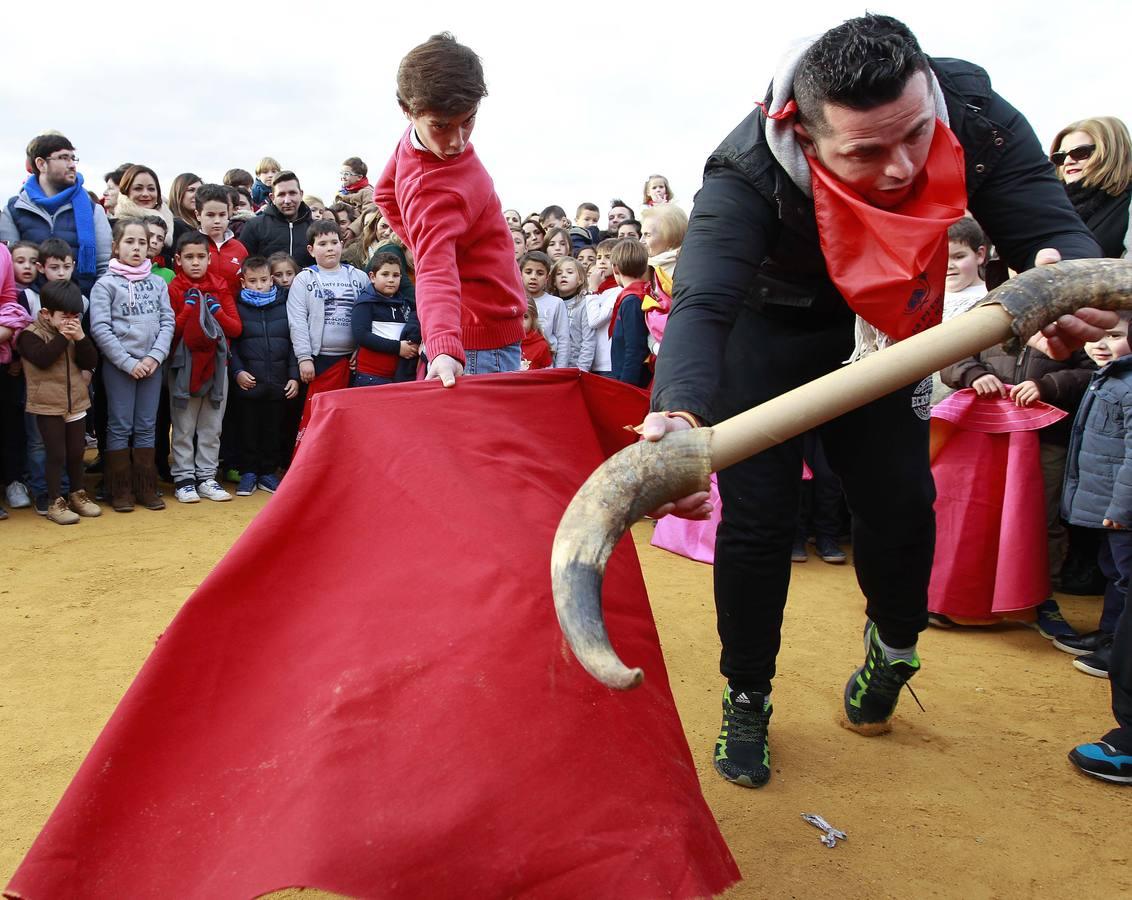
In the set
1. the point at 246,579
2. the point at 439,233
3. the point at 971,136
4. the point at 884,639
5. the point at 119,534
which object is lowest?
the point at 119,534

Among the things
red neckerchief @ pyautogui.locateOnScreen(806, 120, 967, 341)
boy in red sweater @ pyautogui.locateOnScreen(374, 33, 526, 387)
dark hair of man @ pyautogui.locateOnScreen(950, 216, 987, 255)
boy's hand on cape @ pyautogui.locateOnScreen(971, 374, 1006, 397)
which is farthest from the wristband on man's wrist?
dark hair of man @ pyautogui.locateOnScreen(950, 216, 987, 255)

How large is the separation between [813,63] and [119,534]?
4773mm

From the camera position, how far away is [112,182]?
8.66 meters

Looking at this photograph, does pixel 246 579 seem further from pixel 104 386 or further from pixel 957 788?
pixel 104 386

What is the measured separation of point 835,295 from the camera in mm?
2490

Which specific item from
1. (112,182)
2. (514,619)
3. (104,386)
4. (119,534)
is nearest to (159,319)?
(104,386)

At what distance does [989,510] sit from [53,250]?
17.5ft

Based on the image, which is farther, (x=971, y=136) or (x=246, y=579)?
(x=971, y=136)

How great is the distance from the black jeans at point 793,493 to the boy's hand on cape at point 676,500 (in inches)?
34.7

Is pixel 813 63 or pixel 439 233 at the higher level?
pixel 813 63

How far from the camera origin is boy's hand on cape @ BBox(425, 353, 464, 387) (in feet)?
7.91

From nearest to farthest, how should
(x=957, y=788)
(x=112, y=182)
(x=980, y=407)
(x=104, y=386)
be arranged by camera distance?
(x=957, y=788) → (x=980, y=407) → (x=104, y=386) → (x=112, y=182)

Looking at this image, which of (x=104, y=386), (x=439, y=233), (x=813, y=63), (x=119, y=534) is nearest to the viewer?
(x=813, y=63)

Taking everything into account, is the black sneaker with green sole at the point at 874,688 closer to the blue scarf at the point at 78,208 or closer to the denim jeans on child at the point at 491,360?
the denim jeans on child at the point at 491,360
